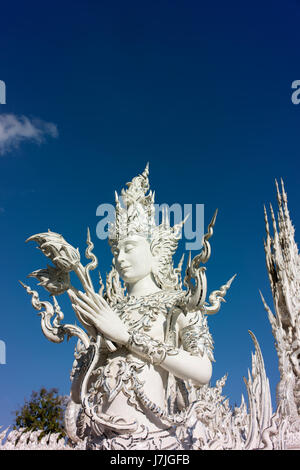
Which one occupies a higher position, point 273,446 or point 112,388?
point 112,388

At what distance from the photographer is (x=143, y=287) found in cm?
472

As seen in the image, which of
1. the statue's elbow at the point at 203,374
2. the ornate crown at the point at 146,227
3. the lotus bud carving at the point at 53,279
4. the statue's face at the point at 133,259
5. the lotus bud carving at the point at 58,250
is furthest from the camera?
the ornate crown at the point at 146,227

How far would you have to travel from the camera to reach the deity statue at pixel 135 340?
363cm

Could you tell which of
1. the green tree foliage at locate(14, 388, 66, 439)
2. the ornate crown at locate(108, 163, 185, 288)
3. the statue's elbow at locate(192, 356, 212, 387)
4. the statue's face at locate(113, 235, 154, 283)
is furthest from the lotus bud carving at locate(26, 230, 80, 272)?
the green tree foliage at locate(14, 388, 66, 439)

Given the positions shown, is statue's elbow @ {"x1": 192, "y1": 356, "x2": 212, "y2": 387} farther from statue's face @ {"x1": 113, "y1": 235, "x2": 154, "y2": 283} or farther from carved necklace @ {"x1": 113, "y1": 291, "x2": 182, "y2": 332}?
statue's face @ {"x1": 113, "y1": 235, "x2": 154, "y2": 283}

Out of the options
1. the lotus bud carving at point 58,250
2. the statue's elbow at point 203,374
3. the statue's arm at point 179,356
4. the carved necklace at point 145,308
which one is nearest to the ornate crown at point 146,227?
the carved necklace at point 145,308

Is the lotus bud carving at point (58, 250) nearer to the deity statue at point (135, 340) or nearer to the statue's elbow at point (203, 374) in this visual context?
the deity statue at point (135, 340)

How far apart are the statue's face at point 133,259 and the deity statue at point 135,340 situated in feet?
0.04

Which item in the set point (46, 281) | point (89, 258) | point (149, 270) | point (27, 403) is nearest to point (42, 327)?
point (46, 281)

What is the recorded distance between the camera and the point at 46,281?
4.34 meters

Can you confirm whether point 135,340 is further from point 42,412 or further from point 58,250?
point 42,412
